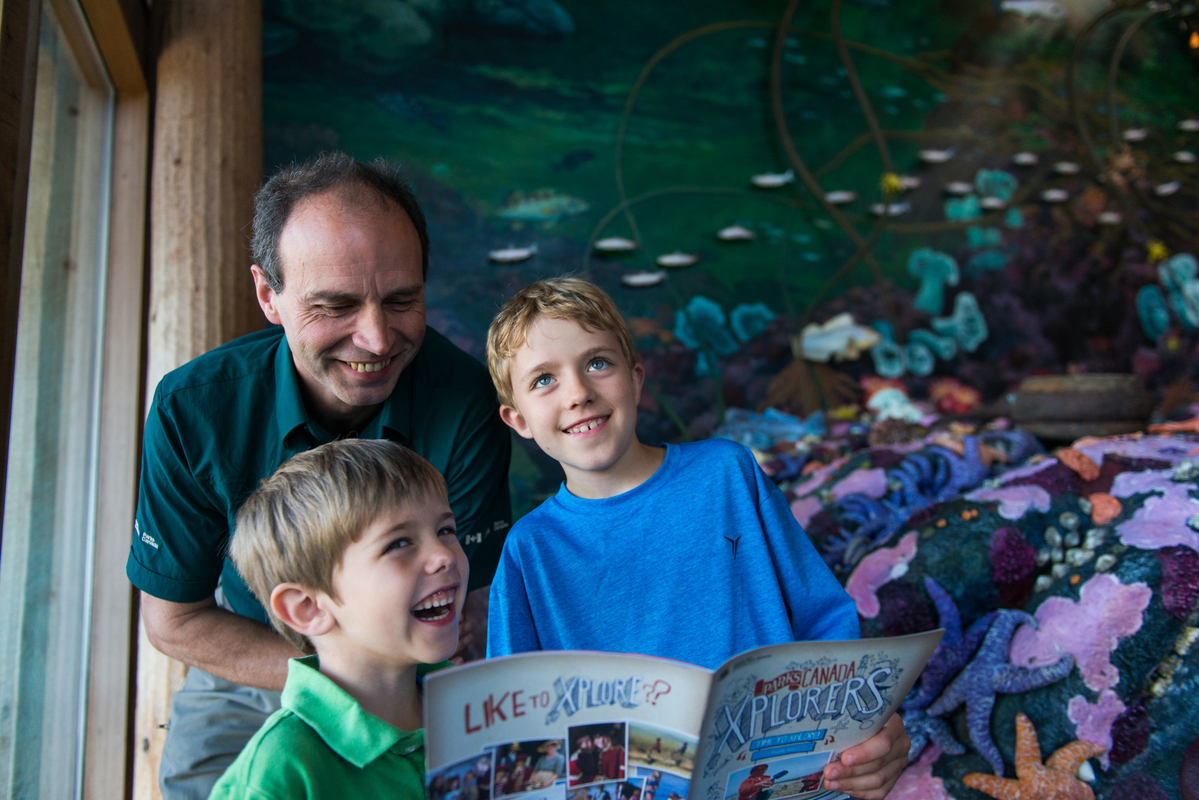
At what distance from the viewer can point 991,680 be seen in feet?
6.96

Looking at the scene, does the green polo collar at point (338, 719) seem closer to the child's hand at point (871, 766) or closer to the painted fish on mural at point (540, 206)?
the child's hand at point (871, 766)

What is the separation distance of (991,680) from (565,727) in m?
1.67

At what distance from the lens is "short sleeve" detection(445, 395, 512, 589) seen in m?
1.81

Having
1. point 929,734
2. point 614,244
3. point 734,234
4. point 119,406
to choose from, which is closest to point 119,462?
point 119,406

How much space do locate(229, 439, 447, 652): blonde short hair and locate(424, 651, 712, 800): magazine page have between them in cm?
34

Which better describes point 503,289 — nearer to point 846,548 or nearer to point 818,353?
point 818,353

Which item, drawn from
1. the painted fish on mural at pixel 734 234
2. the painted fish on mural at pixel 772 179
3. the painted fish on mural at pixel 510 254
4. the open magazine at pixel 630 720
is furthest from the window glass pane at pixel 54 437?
the painted fish on mural at pixel 772 179

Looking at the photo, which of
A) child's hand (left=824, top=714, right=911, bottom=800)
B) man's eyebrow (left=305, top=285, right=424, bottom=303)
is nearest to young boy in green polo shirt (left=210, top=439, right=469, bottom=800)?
man's eyebrow (left=305, top=285, right=424, bottom=303)

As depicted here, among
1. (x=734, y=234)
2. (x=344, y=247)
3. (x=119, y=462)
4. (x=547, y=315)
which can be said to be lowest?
(x=119, y=462)

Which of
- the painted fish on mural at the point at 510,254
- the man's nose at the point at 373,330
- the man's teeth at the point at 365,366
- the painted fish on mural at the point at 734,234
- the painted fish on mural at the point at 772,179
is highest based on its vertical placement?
the painted fish on mural at the point at 772,179

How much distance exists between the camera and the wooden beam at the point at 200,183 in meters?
2.42

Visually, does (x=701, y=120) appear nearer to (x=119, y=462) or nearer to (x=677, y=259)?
(x=677, y=259)

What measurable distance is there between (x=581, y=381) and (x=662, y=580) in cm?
39

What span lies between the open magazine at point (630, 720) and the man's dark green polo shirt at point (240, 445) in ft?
2.97
